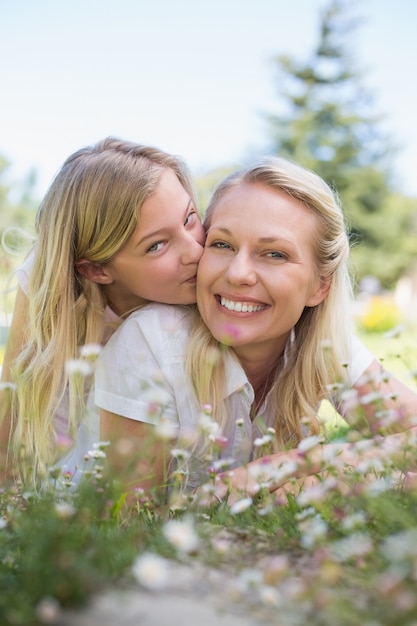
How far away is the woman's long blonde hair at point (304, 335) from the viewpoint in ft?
9.84

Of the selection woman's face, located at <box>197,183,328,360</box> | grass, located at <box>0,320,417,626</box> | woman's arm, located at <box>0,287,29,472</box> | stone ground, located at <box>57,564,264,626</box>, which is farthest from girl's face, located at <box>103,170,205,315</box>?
stone ground, located at <box>57,564,264,626</box>

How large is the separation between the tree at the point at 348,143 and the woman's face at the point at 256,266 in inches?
812

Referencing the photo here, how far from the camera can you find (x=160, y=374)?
113 inches

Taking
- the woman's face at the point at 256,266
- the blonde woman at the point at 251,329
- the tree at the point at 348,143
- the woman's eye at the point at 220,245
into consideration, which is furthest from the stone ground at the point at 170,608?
→ the tree at the point at 348,143

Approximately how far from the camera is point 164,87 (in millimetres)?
38500

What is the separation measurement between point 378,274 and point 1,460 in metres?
21.2

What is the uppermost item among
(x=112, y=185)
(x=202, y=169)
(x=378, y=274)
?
(x=112, y=185)

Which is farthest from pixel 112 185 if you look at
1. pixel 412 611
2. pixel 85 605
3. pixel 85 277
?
pixel 412 611

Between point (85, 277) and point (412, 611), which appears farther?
point (85, 277)

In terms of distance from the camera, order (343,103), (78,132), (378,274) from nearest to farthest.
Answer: (378,274)
(343,103)
(78,132)

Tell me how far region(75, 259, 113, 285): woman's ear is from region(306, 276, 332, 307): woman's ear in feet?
2.94

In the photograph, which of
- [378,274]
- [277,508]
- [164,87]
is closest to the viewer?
[277,508]

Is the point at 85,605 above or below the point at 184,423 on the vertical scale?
above

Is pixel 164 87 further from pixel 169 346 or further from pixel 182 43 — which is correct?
pixel 169 346
